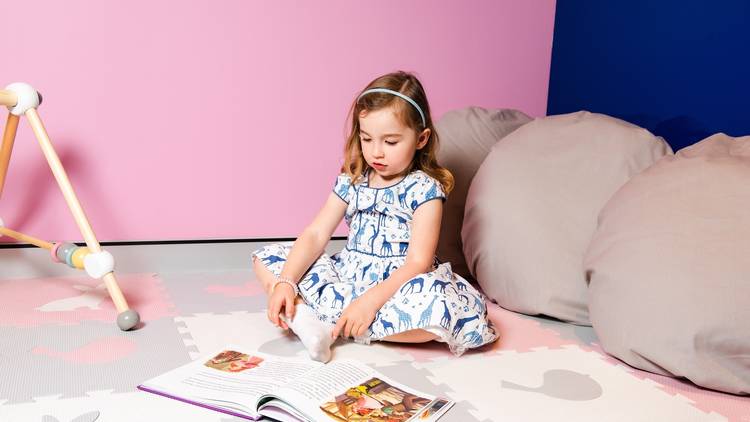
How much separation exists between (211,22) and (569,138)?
96 cm

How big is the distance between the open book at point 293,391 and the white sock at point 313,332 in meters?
0.04

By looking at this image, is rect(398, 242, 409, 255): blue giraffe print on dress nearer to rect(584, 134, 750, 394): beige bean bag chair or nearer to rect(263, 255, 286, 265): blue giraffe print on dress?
rect(263, 255, 286, 265): blue giraffe print on dress

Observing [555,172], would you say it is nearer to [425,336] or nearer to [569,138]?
[569,138]

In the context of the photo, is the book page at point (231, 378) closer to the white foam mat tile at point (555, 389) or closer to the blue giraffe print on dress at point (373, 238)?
the white foam mat tile at point (555, 389)

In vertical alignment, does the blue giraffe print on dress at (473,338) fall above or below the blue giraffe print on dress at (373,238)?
below

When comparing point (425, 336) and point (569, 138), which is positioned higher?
point (569, 138)

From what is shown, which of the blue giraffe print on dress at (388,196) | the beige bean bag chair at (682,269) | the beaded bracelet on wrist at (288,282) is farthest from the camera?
the blue giraffe print on dress at (388,196)

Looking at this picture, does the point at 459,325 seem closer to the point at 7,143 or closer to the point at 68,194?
the point at 68,194

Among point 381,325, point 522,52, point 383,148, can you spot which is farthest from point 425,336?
point 522,52

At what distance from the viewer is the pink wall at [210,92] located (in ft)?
5.88

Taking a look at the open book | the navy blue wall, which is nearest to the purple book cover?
the open book

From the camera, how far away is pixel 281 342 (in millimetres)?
1449

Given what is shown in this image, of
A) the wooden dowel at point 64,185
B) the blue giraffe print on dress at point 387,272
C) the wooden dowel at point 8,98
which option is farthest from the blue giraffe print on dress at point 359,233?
the wooden dowel at point 8,98

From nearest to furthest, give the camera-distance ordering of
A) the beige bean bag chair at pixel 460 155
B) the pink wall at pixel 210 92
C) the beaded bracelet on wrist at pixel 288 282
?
the beaded bracelet on wrist at pixel 288 282 → the pink wall at pixel 210 92 → the beige bean bag chair at pixel 460 155
